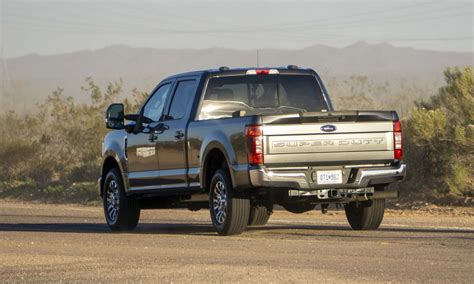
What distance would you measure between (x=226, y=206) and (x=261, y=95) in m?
2.12

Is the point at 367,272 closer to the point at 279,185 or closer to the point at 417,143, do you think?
the point at 279,185

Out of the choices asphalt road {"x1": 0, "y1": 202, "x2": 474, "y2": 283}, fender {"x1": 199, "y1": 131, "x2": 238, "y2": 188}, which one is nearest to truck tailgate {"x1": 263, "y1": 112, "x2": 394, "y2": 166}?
fender {"x1": 199, "y1": 131, "x2": 238, "y2": 188}

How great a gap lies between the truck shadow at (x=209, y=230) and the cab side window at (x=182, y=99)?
5.21ft

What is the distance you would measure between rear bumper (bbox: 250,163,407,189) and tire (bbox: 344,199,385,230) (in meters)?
0.79

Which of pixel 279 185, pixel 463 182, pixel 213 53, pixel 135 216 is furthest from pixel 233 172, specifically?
pixel 213 53

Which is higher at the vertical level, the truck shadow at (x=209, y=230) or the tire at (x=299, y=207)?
the tire at (x=299, y=207)

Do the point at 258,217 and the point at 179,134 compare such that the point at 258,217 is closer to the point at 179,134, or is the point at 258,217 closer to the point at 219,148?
the point at 179,134

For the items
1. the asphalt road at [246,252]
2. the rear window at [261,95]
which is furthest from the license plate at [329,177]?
the rear window at [261,95]

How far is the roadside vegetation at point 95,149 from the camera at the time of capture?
25.1m

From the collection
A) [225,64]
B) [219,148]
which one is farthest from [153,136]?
[225,64]

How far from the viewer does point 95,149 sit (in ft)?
124

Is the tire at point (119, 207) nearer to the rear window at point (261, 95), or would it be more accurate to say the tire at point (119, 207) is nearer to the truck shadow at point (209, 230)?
the truck shadow at point (209, 230)

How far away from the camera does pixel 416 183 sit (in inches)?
1032

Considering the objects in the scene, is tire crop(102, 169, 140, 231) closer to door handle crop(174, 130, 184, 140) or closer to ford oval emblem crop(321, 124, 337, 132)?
door handle crop(174, 130, 184, 140)
